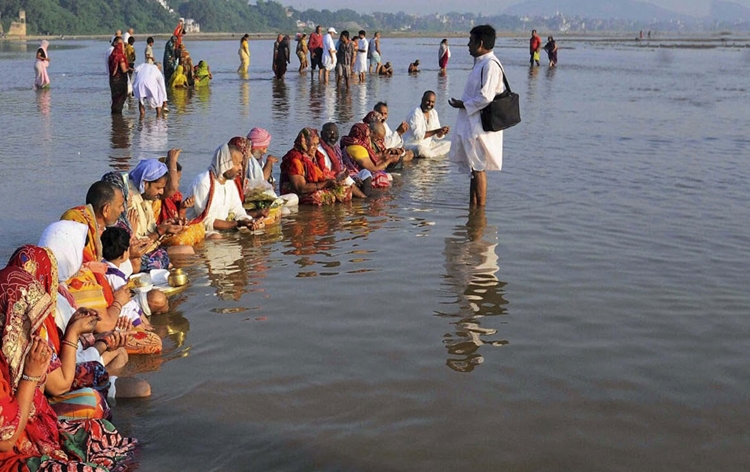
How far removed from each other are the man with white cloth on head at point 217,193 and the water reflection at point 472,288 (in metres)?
1.90

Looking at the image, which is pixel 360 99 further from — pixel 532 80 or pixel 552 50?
pixel 552 50

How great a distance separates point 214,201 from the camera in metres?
7.71

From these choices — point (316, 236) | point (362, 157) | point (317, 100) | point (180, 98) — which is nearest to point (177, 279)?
point (316, 236)

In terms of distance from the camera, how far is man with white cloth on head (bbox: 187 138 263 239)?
7.66m

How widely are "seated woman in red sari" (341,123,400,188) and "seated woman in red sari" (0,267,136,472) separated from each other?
21.1 feet

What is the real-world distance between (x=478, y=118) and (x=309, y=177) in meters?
1.85

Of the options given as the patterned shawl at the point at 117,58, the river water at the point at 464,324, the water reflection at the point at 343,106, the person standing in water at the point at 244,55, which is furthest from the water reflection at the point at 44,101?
the person standing in water at the point at 244,55

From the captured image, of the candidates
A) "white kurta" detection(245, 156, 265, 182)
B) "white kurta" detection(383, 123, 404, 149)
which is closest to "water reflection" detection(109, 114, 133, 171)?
"white kurta" detection(245, 156, 265, 182)

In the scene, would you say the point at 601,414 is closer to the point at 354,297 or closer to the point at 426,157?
the point at 354,297

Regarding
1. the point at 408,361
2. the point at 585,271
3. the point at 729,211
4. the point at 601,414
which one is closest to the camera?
the point at 601,414

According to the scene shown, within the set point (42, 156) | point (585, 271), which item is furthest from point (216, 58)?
point (585, 271)

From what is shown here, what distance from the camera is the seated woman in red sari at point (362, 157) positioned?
10000 millimetres

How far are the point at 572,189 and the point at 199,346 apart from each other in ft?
18.6

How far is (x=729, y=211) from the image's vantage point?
8641mm
